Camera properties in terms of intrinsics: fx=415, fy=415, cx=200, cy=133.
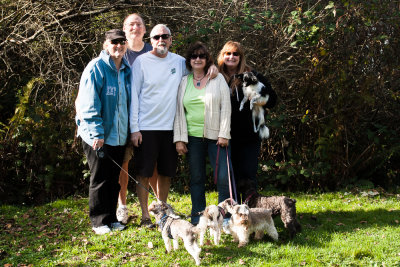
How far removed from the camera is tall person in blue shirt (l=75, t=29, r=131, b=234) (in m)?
4.68

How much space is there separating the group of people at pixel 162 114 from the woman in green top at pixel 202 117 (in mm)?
11

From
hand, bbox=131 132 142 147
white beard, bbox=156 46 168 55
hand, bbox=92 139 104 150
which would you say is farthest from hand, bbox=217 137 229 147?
hand, bbox=92 139 104 150

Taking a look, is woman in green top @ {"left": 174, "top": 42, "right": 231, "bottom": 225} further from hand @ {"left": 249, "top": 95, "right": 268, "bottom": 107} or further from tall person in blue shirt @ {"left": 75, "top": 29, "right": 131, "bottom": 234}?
tall person in blue shirt @ {"left": 75, "top": 29, "right": 131, "bottom": 234}

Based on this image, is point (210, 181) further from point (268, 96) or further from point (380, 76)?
point (380, 76)

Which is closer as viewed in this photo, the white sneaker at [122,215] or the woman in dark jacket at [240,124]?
the woman in dark jacket at [240,124]

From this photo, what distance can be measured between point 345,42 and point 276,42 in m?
1.16

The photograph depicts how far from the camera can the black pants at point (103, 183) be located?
489cm

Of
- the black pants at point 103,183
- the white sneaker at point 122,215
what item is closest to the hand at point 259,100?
the black pants at point 103,183

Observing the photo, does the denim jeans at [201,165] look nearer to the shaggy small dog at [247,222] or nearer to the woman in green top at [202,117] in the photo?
the woman in green top at [202,117]

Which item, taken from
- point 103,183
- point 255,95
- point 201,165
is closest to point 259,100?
point 255,95

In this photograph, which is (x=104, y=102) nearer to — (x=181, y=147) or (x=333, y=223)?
(x=181, y=147)

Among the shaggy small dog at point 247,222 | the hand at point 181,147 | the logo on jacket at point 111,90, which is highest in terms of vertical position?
the logo on jacket at point 111,90

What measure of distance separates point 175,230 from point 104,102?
169 cm

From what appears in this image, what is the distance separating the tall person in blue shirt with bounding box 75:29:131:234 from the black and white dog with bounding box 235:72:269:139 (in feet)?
4.53
